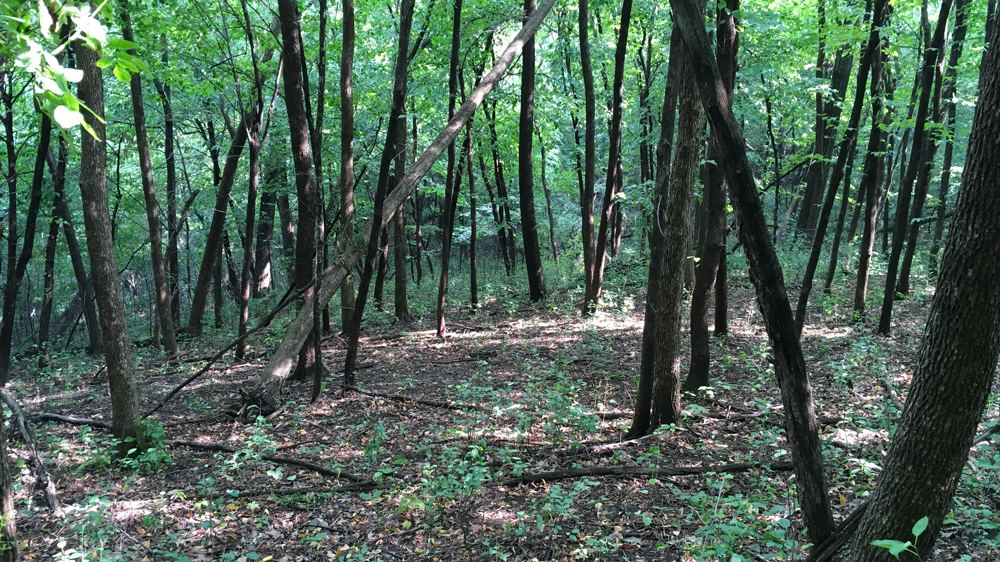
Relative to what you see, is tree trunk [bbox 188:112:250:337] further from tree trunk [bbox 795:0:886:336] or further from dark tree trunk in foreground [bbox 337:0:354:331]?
tree trunk [bbox 795:0:886:336]

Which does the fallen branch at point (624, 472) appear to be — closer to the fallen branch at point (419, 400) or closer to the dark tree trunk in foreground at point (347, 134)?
the fallen branch at point (419, 400)

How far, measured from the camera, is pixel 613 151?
11328 millimetres

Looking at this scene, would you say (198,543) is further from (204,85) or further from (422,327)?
(204,85)

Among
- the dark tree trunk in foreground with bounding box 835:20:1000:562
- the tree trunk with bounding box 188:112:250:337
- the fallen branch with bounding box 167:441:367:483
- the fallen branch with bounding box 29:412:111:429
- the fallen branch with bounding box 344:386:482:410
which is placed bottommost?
the fallen branch with bounding box 167:441:367:483

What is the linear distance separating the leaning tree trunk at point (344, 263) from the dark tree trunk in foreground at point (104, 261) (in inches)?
63.9

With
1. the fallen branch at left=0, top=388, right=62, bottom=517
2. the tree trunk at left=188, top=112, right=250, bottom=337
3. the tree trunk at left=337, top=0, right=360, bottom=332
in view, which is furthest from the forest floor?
the tree trunk at left=188, top=112, right=250, bottom=337

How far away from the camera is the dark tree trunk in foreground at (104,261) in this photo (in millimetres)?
5551

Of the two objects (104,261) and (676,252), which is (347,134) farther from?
(676,252)

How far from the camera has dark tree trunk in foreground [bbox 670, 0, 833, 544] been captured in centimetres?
327

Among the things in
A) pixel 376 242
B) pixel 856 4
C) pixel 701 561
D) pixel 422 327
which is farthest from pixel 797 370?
pixel 856 4

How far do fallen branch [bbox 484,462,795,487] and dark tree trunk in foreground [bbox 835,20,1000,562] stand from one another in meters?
2.36

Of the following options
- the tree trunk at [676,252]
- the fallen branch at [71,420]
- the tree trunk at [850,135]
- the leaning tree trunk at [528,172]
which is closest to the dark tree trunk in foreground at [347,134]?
the fallen branch at [71,420]

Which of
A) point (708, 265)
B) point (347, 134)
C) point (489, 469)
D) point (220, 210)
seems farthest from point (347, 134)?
point (489, 469)

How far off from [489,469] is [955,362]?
4014 millimetres
